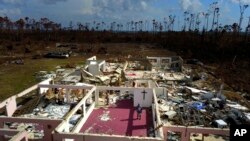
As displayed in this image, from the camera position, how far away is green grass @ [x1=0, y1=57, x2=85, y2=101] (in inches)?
1089

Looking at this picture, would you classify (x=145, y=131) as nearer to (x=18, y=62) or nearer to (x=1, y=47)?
(x=18, y=62)

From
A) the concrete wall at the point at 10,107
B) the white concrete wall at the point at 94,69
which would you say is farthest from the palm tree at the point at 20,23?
the concrete wall at the point at 10,107

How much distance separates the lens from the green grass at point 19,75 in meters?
27.7

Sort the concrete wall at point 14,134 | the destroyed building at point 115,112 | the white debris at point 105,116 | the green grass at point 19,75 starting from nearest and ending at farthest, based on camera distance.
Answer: the concrete wall at point 14,134 < the destroyed building at point 115,112 < the white debris at point 105,116 < the green grass at point 19,75

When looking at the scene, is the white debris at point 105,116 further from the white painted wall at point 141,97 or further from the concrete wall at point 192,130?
the concrete wall at point 192,130

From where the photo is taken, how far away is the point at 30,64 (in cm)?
4322

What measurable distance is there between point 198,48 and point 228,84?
2780 cm

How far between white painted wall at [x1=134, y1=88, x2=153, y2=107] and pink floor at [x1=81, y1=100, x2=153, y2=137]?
582 millimetres

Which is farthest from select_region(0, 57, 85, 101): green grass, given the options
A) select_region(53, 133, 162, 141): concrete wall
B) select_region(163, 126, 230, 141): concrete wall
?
select_region(163, 126, 230, 141): concrete wall

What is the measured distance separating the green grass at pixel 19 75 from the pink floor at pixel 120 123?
36.7 feet

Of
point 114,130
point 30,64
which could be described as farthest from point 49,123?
point 30,64

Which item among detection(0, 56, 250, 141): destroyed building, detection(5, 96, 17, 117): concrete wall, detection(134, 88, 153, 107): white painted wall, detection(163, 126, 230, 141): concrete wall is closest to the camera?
detection(163, 126, 230, 141): concrete wall

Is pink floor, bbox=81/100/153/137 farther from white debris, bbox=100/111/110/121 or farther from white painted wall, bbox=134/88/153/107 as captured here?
white painted wall, bbox=134/88/153/107

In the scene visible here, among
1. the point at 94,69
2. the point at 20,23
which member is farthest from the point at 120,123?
the point at 20,23
